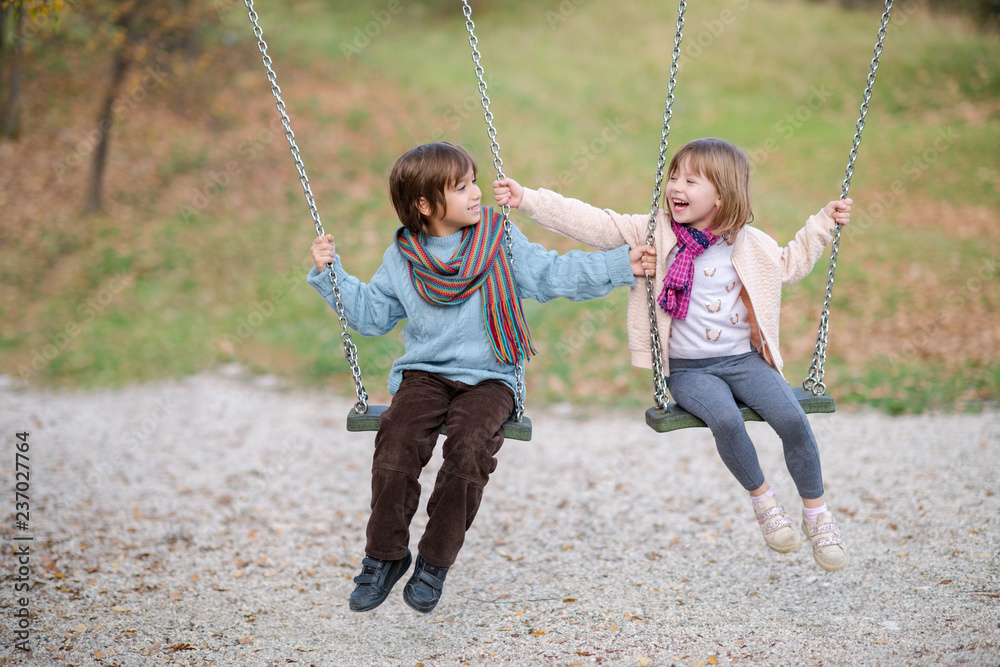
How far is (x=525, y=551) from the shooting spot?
479cm

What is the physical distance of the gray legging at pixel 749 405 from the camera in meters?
3.31

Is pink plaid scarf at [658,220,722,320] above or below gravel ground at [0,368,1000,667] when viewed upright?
above

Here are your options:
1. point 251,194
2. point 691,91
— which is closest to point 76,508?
point 251,194

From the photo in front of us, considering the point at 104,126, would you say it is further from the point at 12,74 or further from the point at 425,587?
the point at 425,587

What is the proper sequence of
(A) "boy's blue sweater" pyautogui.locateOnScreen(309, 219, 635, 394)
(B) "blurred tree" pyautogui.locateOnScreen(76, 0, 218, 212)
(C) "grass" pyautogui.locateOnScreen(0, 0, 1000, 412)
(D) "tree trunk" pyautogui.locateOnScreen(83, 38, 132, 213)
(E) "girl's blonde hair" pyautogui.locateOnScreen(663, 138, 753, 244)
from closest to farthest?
(E) "girl's blonde hair" pyautogui.locateOnScreen(663, 138, 753, 244)
(A) "boy's blue sweater" pyautogui.locateOnScreen(309, 219, 635, 394)
(C) "grass" pyautogui.locateOnScreen(0, 0, 1000, 412)
(B) "blurred tree" pyautogui.locateOnScreen(76, 0, 218, 212)
(D) "tree trunk" pyautogui.locateOnScreen(83, 38, 132, 213)

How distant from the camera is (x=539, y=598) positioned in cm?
417

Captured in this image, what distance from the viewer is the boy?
3.20 meters

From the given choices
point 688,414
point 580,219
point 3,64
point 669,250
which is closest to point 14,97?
point 3,64

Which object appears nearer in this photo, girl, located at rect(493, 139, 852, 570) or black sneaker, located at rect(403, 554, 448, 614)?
black sneaker, located at rect(403, 554, 448, 614)

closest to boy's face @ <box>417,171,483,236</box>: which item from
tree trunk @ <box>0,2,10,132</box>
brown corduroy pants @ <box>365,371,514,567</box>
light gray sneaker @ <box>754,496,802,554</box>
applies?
brown corduroy pants @ <box>365,371,514,567</box>

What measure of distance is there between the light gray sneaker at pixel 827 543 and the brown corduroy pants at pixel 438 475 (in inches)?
51.7

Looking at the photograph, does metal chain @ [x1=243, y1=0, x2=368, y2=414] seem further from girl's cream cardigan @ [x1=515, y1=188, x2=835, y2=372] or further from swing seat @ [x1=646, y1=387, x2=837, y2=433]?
swing seat @ [x1=646, y1=387, x2=837, y2=433]

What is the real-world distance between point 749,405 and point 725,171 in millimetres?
914

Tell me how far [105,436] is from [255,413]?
1164 mm
